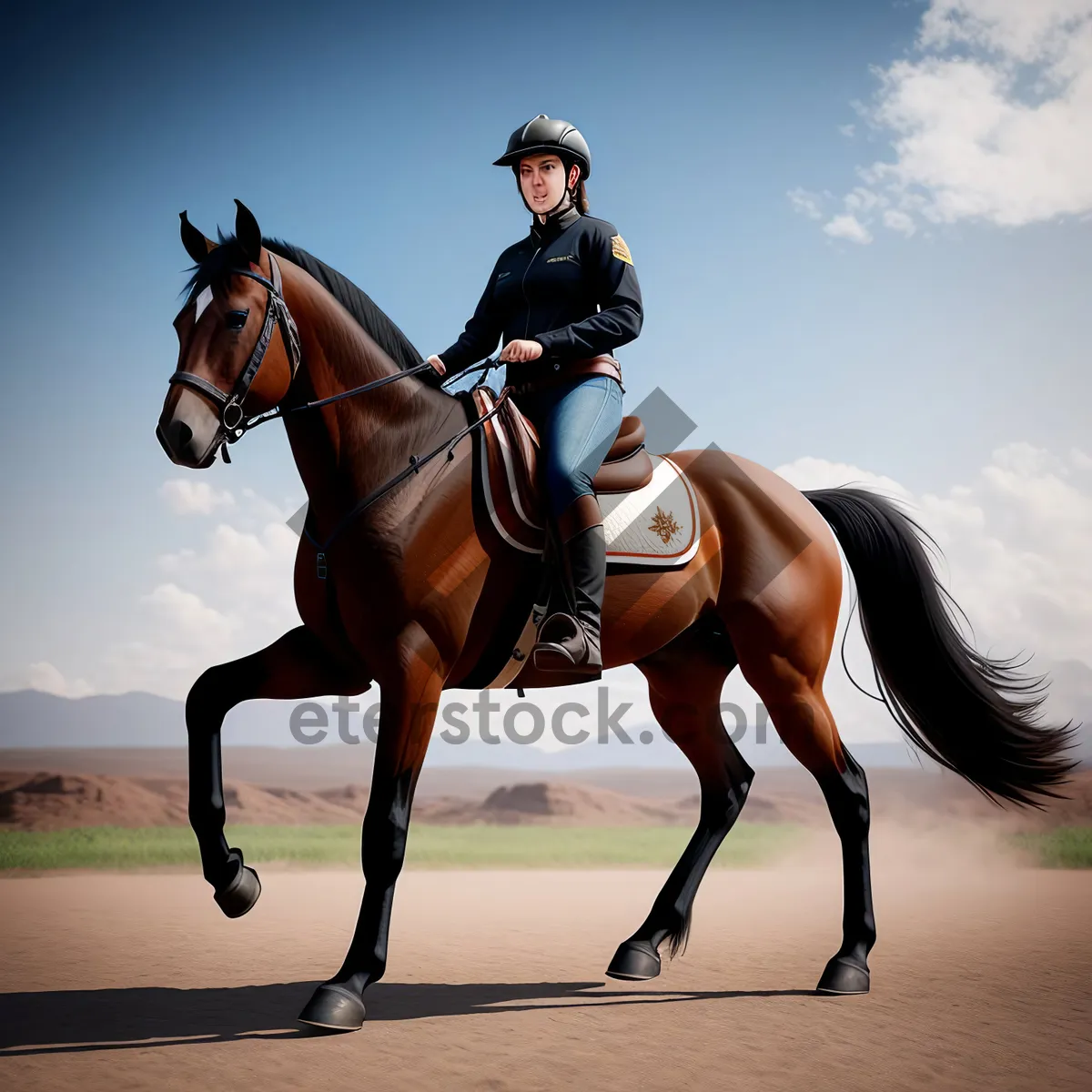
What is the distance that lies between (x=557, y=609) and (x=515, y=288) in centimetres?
166

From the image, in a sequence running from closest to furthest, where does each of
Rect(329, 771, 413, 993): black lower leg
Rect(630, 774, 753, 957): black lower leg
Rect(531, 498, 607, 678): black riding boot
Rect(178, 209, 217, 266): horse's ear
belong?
1. Rect(329, 771, 413, 993): black lower leg
2. Rect(178, 209, 217, 266): horse's ear
3. Rect(531, 498, 607, 678): black riding boot
4. Rect(630, 774, 753, 957): black lower leg

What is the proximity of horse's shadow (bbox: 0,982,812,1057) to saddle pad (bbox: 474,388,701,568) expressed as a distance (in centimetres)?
213

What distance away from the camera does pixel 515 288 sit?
16.8ft

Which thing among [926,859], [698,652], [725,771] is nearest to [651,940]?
[725,771]

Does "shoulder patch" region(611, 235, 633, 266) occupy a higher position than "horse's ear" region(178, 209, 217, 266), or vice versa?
"shoulder patch" region(611, 235, 633, 266)

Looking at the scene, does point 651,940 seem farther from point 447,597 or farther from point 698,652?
point 447,597

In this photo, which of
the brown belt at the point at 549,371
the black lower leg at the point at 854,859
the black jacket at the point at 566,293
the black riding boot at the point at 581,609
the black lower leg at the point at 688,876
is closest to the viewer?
the black riding boot at the point at 581,609

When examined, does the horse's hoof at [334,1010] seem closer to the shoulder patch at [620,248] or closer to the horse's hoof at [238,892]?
the horse's hoof at [238,892]

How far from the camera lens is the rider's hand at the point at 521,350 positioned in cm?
461

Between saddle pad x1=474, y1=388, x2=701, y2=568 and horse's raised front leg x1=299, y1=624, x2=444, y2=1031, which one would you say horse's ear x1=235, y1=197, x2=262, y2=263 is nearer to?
saddle pad x1=474, y1=388, x2=701, y2=568

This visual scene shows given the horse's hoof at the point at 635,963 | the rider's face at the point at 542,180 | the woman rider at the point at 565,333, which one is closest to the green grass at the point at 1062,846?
the horse's hoof at the point at 635,963

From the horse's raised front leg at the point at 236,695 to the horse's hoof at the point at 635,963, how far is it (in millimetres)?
1912

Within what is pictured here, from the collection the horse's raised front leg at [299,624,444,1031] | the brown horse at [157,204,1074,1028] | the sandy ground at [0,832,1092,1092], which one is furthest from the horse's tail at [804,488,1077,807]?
the horse's raised front leg at [299,624,444,1031]

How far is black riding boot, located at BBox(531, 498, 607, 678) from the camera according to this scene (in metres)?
4.50
